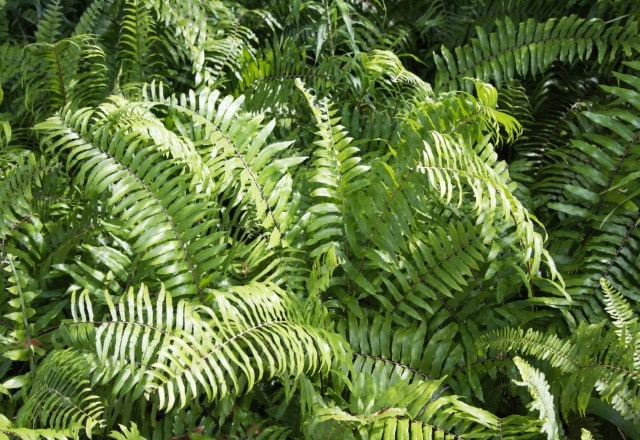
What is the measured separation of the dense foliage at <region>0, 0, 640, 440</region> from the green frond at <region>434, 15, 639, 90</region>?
1 cm

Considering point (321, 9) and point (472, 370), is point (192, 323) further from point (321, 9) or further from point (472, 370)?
point (321, 9)

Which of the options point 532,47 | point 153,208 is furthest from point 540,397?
point 532,47

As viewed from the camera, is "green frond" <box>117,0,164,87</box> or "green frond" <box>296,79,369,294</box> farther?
"green frond" <box>117,0,164,87</box>

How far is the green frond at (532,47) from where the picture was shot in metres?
3.02

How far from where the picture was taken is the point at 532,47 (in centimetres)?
307

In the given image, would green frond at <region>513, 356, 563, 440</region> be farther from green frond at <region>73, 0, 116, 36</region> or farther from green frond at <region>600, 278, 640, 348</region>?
green frond at <region>73, 0, 116, 36</region>

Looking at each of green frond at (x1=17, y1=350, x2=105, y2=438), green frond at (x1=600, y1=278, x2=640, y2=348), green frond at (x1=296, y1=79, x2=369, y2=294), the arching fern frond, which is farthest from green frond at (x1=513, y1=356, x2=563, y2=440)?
green frond at (x1=17, y1=350, x2=105, y2=438)

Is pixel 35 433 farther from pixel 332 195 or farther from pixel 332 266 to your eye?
pixel 332 195

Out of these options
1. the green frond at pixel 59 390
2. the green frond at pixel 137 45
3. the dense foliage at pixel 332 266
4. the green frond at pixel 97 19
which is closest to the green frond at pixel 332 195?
the dense foliage at pixel 332 266

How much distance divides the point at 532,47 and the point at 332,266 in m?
1.48

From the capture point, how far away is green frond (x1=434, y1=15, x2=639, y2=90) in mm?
3020

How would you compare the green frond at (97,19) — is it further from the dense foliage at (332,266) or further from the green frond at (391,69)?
the green frond at (391,69)

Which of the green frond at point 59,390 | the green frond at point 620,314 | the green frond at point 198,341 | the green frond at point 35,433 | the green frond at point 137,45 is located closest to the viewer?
the green frond at point 35,433

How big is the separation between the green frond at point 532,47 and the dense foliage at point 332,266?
0.04 feet
